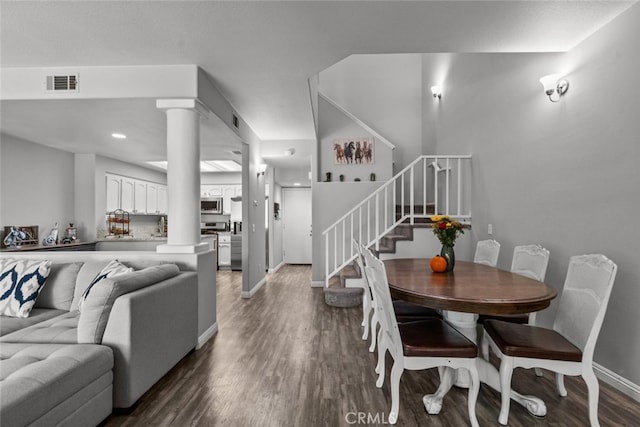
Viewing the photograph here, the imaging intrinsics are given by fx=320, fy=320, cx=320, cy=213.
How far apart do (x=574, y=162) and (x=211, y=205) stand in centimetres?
726

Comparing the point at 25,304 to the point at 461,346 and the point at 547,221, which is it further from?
the point at 547,221

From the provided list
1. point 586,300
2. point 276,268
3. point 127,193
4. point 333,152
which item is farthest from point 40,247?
point 586,300

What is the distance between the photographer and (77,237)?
5512 mm

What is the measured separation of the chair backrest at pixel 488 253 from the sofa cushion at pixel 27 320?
387 centimetres

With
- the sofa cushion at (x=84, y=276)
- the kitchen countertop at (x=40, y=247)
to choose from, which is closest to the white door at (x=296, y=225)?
the kitchen countertop at (x=40, y=247)

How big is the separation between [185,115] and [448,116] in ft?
13.4

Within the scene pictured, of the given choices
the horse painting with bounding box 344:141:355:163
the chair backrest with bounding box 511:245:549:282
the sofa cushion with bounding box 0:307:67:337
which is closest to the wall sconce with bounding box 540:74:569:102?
the chair backrest with bounding box 511:245:549:282

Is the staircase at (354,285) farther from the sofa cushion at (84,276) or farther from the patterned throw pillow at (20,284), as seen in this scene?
the patterned throw pillow at (20,284)

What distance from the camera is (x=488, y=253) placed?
3236mm

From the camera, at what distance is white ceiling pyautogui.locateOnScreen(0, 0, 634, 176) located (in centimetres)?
214

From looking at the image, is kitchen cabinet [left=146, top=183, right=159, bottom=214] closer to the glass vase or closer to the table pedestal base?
the glass vase

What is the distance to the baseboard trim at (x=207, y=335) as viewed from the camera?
10.0 feet

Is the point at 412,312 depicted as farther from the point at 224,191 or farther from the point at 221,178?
the point at 221,178

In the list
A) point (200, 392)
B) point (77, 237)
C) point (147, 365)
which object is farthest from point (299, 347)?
point (77, 237)
